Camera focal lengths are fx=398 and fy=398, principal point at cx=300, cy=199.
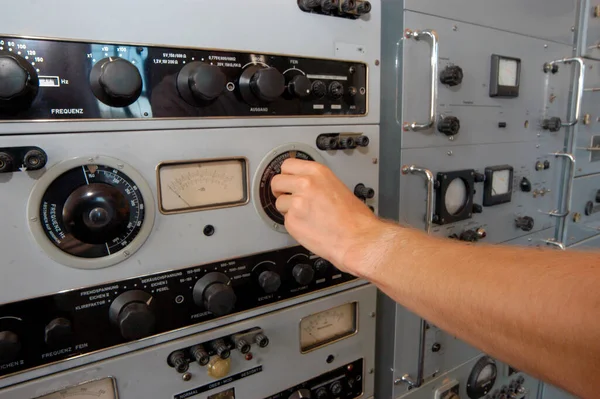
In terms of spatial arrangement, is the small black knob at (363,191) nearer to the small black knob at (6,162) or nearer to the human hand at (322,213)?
the human hand at (322,213)

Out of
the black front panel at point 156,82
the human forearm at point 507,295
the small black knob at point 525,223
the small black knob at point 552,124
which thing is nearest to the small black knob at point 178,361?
the human forearm at point 507,295

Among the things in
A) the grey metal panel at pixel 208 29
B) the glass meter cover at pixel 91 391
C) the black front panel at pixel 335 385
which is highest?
the grey metal panel at pixel 208 29

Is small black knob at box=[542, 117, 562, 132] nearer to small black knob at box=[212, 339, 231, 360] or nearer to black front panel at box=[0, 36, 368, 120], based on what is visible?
black front panel at box=[0, 36, 368, 120]

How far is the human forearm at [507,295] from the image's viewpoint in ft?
1.93

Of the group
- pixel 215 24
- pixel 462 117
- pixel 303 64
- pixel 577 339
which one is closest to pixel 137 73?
pixel 215 24

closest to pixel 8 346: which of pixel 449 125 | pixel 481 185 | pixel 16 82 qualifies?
pixel 16 82

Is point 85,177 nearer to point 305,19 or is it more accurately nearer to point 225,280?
point 225,280

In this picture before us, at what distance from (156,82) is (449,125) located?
37.4 inches

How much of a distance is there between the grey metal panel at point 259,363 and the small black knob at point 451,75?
748 mm

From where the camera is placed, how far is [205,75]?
0.88m

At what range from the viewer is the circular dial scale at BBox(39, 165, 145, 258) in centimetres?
82

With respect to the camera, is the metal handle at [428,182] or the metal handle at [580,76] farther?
the metal handle at [580,76]

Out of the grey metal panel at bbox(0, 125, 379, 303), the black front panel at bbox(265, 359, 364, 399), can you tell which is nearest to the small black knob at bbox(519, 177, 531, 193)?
the grey metal panel at bbox(0, 125, 379, 303)

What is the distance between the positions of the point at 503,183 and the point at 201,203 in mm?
1290
